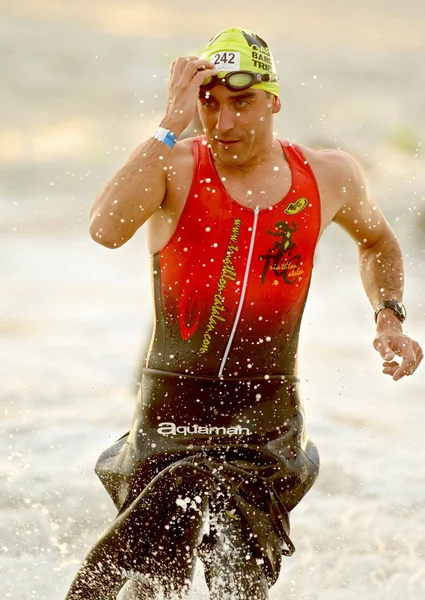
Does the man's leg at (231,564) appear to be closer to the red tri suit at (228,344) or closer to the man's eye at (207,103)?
the red tri suit at (228,344)

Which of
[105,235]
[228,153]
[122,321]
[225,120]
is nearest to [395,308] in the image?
[228,153]

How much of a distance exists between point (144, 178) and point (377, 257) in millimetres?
1249

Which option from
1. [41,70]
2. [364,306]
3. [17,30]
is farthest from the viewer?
[17,30]

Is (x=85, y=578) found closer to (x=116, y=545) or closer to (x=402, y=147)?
(x=116, y=545)

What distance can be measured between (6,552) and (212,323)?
8.80 feet

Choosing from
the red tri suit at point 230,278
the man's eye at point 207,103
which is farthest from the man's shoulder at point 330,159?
the man's eye at point 207,103

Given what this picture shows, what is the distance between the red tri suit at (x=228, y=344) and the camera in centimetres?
425

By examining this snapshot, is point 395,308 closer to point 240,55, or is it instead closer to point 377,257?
point 377,257

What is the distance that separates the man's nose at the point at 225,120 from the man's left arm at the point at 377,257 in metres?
0.62

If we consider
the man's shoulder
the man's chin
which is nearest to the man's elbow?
the man's chin

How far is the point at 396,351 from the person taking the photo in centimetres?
439

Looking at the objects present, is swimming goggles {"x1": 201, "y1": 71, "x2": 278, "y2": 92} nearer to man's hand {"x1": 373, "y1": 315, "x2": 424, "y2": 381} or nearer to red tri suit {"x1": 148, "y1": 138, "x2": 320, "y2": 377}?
red tri suit {"x1": 148, "y1": 138, "x2": 320, "y2": 377}

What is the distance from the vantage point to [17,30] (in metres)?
18.0

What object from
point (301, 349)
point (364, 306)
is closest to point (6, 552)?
point (301, 349)
